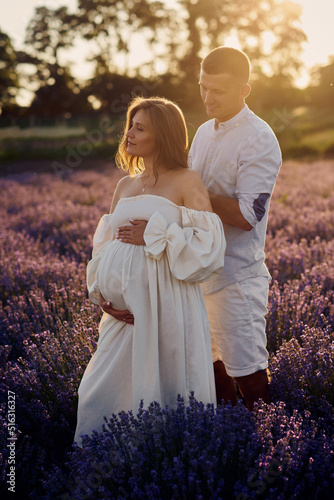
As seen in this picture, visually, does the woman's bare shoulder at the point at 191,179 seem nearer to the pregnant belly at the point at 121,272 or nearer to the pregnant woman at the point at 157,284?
the pregnant woman at the point at 157,284

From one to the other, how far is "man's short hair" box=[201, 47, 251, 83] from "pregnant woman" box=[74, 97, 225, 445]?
0.80 ft

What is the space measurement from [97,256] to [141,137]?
56cm

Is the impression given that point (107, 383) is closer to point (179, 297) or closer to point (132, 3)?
point (179, 297)

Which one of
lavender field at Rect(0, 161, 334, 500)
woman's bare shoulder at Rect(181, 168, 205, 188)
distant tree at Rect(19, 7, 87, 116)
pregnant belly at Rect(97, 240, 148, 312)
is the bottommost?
lavender field at Rect(0, 161, 334, 500)

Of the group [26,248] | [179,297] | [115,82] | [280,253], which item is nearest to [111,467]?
[179,297]

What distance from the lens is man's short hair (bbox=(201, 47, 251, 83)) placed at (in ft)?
6.70

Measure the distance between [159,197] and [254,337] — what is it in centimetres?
80

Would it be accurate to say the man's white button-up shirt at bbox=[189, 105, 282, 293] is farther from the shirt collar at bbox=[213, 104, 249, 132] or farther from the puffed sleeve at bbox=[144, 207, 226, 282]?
the puffed sleeve at bbox=[144, 207, 226, 282]

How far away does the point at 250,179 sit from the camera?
6.76 feet

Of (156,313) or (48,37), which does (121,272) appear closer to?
(156,313)

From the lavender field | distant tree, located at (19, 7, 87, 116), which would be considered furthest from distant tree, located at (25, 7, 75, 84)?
the lavender field

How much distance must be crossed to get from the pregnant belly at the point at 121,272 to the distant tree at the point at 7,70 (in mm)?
28174

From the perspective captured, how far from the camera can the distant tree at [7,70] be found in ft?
91.6

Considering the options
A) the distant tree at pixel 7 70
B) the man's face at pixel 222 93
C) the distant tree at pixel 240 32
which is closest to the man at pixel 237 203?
the man's face at pixel 222 93
